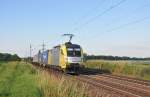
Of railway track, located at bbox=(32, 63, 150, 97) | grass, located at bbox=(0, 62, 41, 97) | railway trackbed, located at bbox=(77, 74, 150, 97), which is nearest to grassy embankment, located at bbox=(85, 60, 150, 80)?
railway track, located at bbox=(32, 63, 150, 97)

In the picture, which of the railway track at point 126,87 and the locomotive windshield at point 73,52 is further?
the locomotive windshield at point 73,52

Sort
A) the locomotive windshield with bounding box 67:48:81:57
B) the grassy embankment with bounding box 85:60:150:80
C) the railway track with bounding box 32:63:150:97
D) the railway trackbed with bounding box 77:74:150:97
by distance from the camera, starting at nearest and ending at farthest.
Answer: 1. the railway trackbed with bounding box 77:74:150:97
2. the railway track with bounding box 32:63:150:97
3. the grassy embankment with bounding box 85:60:150:80
4. the locomotive windshield with bounding box 67:48:81:57

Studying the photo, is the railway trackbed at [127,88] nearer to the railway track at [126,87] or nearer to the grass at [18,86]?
the railway track at [126,87]

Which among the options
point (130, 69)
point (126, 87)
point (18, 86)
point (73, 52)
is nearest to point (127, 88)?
point (126, 87)

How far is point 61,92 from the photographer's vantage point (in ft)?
51.9

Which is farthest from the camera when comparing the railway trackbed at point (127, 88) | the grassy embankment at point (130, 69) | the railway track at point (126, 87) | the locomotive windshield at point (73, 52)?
the locomotive windshield at point (73, 52)

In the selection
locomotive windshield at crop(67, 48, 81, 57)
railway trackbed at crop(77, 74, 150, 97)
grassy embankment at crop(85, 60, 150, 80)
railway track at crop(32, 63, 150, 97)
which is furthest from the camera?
locomotive windshield at crop(67, 48, 81, 57)

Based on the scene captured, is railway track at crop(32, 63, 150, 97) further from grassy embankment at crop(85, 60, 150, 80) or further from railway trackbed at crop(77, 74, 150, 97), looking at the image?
grassy embankment at crop(85, 60, 150, 80)

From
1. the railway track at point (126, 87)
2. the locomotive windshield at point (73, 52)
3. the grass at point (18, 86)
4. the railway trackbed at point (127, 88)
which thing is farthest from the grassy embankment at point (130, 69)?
the grass at point (18, 86)

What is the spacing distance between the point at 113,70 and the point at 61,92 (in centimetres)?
3504

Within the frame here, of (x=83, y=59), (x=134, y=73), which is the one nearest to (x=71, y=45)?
(x=83, y=59)

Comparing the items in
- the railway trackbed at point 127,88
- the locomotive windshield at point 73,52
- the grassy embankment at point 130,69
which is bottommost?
the railway trackbed at point 127,88

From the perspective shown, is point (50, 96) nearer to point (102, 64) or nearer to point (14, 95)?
point (14, 95)

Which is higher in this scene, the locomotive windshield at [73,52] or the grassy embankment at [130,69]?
the locomotive windshield at [73,52]
